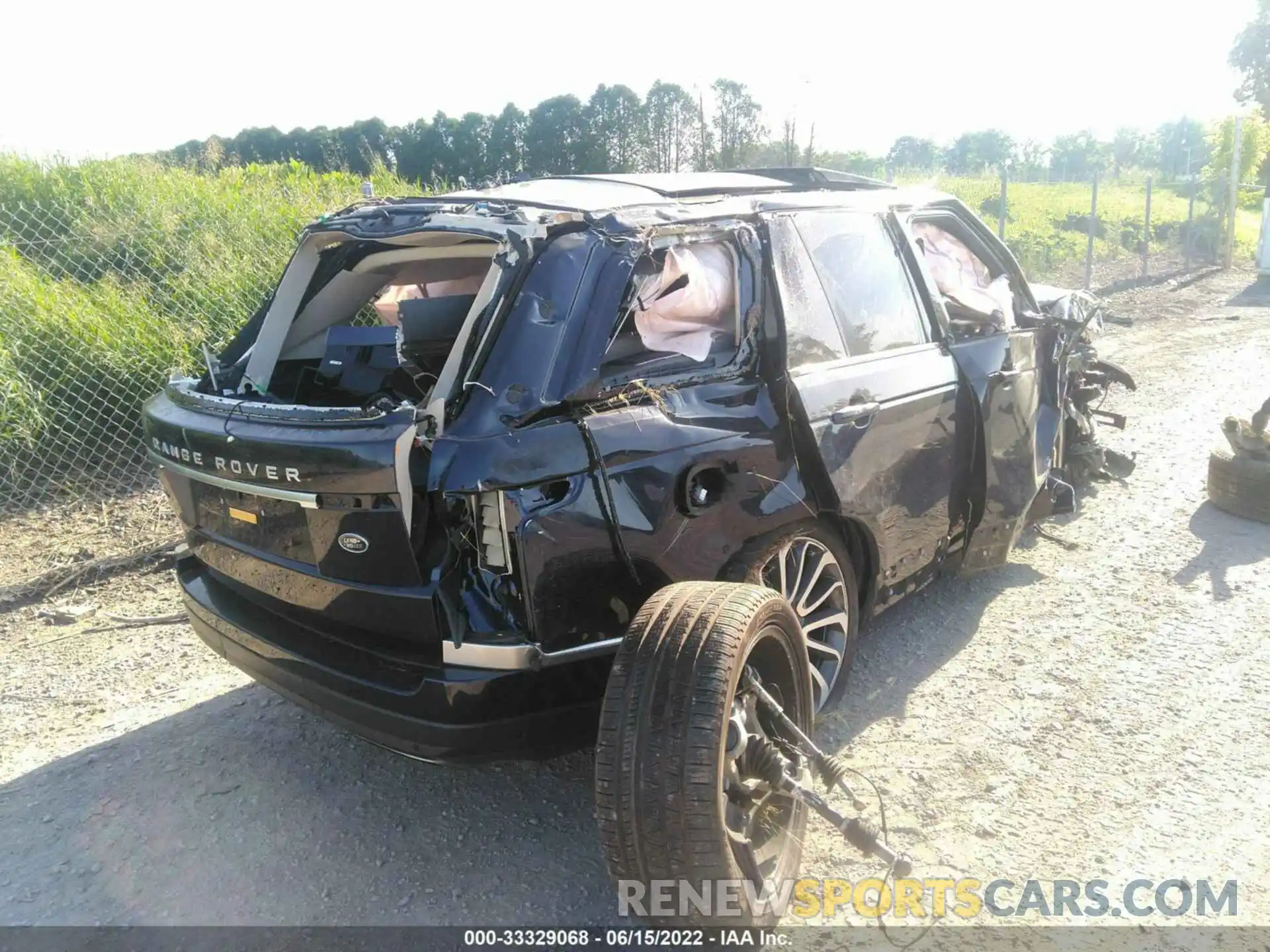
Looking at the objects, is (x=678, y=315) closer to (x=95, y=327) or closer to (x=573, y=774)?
(x=573, y=774)

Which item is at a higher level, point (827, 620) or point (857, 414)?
point (857, 414)

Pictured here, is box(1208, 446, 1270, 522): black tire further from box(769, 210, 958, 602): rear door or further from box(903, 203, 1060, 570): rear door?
box(769, 210, 958, 602): rear door

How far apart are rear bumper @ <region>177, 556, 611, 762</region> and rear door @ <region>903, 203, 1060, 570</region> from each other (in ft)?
7.28

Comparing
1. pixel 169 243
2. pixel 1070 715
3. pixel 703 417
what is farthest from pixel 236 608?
pixel 169 243

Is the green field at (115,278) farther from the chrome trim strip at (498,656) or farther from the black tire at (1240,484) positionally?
the black tire at (1240,484)

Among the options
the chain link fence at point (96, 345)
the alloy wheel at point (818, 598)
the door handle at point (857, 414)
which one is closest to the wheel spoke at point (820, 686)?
the alloy wheel at point (818, 598)

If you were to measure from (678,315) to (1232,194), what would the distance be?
2171cm

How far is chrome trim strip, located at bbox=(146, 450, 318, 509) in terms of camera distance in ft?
8.64

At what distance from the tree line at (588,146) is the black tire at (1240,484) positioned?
14.0 feet

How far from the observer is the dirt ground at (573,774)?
9.11ft

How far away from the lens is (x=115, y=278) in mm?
6777

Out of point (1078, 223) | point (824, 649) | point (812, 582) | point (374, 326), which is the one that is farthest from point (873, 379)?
point (1078, 223)

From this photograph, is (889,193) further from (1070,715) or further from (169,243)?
(169,243)

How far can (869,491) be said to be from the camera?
3432 millimetres
